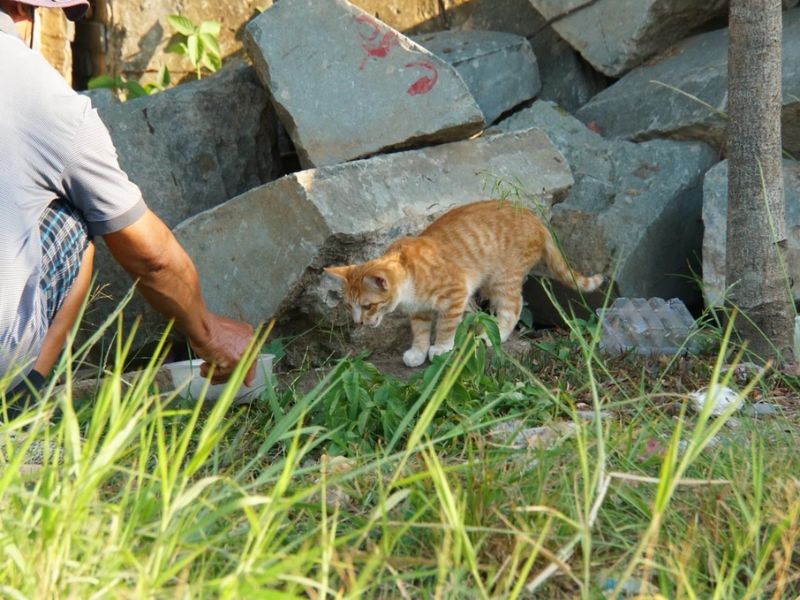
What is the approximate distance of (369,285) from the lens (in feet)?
14.0

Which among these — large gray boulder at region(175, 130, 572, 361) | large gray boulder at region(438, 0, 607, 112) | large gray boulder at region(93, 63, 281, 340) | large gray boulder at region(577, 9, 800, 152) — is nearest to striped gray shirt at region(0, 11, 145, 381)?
large gray boulder at region(175, 130, 572, 361)

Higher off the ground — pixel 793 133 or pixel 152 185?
pixel 152 185

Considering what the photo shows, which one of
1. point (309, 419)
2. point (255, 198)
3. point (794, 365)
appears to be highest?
point (255, 198)

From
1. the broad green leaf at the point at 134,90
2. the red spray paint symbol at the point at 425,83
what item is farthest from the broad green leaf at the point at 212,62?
the red spray paint symbol at the point at 425,83

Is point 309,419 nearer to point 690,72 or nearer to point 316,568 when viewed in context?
point 316,568

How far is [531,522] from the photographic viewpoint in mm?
2336

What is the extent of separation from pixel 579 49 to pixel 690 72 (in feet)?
2.51

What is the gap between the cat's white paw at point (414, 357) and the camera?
4641 mm

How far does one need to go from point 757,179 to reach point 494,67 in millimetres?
2409

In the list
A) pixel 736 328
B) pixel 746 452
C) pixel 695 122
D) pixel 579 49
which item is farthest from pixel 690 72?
pixel 746 452

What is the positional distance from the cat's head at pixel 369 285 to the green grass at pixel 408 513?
1027 mm

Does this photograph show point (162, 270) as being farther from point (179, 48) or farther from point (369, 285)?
point (179, 48)

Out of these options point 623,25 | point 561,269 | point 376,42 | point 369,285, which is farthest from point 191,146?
point 623,25

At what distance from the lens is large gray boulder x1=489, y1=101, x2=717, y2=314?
16.8ft
